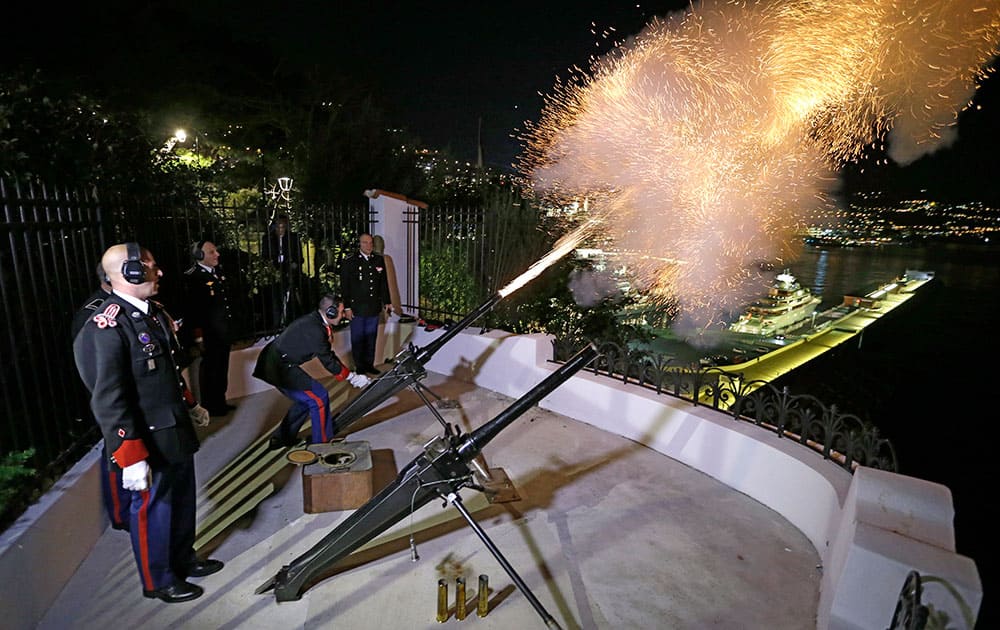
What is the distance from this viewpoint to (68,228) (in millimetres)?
4051

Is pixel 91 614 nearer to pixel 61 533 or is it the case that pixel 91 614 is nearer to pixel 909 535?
pixel 61 533

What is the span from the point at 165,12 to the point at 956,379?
47.6 metres

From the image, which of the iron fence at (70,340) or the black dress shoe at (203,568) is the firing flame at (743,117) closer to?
the iron fence at (70,340)

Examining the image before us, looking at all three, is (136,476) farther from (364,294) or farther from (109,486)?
(364,294)

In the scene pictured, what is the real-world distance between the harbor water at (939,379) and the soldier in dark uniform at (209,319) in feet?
41.8

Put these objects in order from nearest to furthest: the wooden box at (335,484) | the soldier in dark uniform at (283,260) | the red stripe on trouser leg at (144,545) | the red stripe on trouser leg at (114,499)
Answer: the red stripe on trouser leg at (144,545) < the red stripe on trouser leg at (114,499) < the wooden box at (335,484) < the soldier in dark uniform at (283,260)

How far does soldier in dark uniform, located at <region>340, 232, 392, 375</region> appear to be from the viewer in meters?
7.23

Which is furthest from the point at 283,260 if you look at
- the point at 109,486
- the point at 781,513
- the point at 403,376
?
the point at 781,513

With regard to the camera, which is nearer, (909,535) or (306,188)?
(909,535)

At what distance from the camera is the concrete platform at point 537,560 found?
10.7 ft

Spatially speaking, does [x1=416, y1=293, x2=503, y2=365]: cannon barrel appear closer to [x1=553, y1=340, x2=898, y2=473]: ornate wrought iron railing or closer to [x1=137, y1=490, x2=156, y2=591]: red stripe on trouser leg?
[x1=553, y1=340, x2=898, y2=473]: ornate wrought iron railing

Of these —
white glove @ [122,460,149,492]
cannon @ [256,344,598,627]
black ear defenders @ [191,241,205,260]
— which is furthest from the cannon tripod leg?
black ear defenders @ [191,241,205,260]

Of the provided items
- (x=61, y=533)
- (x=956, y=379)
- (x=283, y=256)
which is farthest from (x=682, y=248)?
(x=956, y=379)

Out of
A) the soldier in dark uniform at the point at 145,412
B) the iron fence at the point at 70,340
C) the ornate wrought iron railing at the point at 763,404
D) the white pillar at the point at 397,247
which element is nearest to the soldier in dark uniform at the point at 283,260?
the iron fence at the point at 70,340
